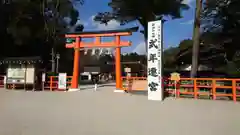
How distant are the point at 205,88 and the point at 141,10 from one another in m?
12.3

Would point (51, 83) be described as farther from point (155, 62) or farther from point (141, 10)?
point (141, 10)

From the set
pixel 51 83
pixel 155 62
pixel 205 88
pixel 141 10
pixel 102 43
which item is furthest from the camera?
pixel 141 10

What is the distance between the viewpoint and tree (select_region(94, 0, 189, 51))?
20.8 meters

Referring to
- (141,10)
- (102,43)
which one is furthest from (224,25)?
(102,43)

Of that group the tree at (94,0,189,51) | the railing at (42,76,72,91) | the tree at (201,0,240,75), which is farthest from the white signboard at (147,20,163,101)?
the tree at (94,0,189,51)

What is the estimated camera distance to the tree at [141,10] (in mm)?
20750

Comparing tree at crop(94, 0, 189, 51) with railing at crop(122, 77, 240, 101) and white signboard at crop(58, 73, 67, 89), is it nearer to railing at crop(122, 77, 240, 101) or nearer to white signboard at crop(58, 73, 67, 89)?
white signboard at crop(58, 73, 67, 89)

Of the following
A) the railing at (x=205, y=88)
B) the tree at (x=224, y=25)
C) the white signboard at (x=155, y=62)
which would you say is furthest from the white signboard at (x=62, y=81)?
the tree at (x=224, y=25)

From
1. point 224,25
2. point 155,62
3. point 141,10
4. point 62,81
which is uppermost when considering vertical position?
point 141,10

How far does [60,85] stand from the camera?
48.6ft

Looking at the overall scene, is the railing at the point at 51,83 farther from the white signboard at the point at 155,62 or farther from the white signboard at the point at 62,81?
the white signboard at the point at 155,62

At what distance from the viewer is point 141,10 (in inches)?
843

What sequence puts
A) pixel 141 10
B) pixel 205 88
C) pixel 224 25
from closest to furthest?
pixel 205 88 < pixel 224 25 < pixel 141 10

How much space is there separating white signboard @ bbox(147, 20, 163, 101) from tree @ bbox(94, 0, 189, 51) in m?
10.5
